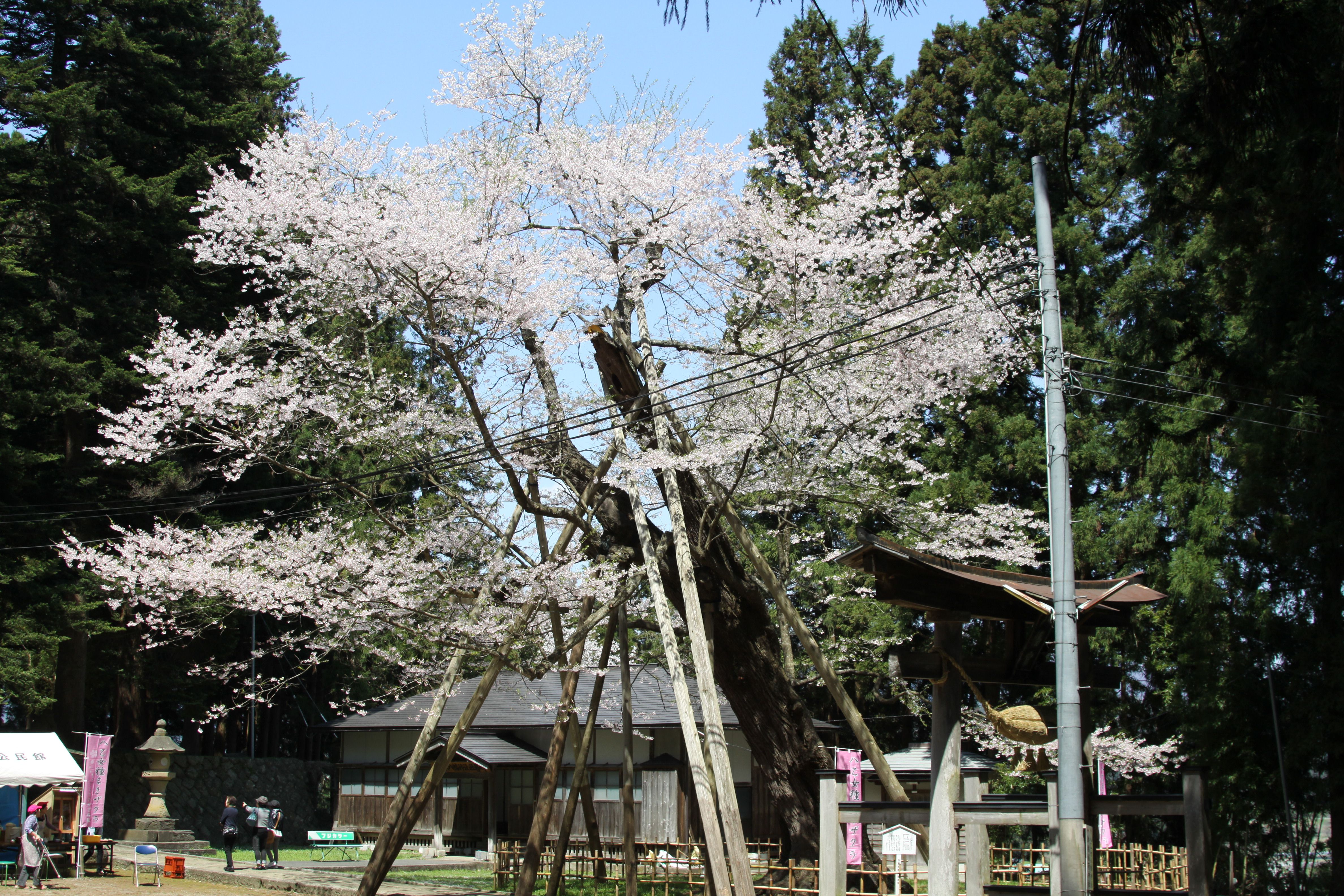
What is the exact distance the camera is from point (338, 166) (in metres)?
11.9

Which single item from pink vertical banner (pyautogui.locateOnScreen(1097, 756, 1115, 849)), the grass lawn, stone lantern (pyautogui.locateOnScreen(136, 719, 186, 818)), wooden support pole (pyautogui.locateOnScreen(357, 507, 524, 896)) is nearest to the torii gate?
pink vertical banner (pyautogui.locateOnScreen(1097, 756, 1115, 849))

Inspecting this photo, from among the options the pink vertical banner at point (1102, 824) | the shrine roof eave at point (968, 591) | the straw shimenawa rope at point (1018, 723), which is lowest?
the pink vertical banner at point (1102, 824)

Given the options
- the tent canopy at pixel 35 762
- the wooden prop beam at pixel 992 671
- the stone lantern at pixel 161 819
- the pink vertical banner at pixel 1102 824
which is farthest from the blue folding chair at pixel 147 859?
the pink vertical banner at pixel 1102 824

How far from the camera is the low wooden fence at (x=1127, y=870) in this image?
12258mm

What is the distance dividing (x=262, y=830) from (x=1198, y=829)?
16.8 m

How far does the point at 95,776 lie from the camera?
16766mm

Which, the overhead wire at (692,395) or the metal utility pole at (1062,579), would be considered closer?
the metal utility pole at (1062,579)

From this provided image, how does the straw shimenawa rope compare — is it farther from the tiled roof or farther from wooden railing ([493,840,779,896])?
the tiled roof

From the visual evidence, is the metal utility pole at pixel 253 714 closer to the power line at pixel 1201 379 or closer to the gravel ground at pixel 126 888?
the gravel ground at pixel 126 888

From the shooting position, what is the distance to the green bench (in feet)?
68.2

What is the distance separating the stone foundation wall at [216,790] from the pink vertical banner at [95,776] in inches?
237

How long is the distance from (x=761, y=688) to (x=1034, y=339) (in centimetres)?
681

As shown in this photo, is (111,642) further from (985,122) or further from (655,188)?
(985,122)

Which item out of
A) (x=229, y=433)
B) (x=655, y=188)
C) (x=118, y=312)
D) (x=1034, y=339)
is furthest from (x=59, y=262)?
(x=1034, y=339)
